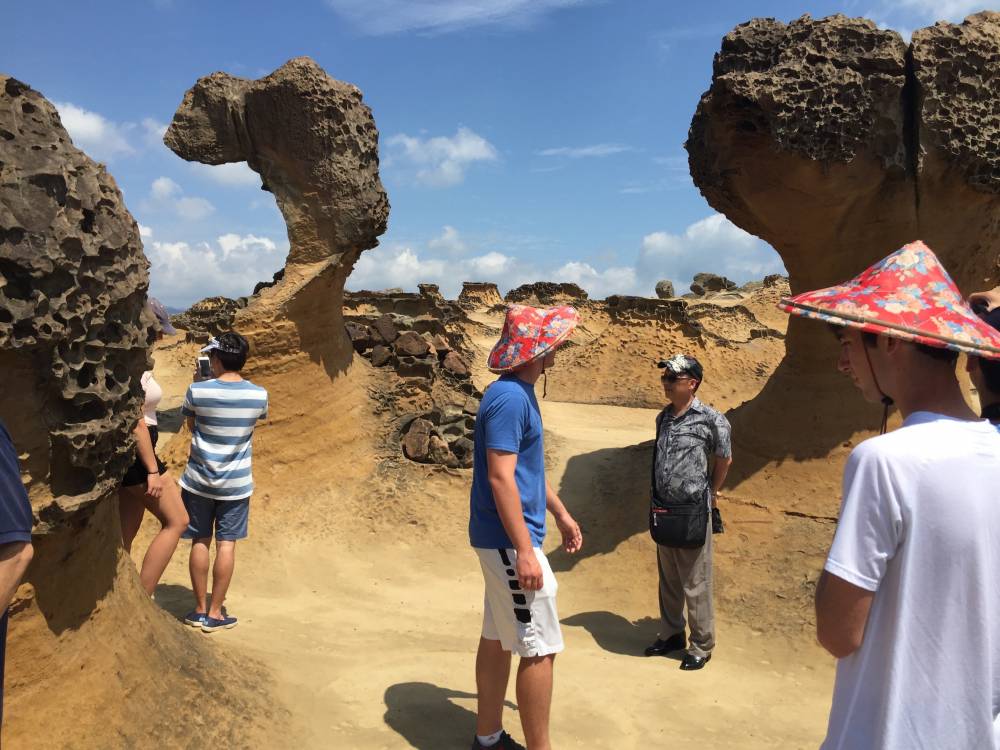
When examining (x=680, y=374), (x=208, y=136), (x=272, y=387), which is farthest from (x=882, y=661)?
(x=208, y=136)

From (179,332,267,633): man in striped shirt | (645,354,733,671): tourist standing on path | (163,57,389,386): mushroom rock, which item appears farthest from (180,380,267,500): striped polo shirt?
(163,57,389,386): mushroom rock

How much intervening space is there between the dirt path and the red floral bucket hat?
1397 mm

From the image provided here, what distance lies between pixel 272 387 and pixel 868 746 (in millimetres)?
5714

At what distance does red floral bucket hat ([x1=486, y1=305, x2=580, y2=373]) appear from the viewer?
2.50 m

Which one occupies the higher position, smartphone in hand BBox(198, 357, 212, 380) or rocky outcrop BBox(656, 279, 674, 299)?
rocky outcrop BBox(656, 279, 674, 299)

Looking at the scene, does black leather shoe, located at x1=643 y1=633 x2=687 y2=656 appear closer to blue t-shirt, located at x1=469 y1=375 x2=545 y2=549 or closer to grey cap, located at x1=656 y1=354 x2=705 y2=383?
grey cap, located at x1=656 y1=354 x2=705 y2=383

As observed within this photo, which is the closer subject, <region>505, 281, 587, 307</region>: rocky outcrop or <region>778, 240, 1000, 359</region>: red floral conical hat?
<region>778, 240, 1000, 359</region>: red floral conical hat

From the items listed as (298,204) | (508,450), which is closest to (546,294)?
(298,204)

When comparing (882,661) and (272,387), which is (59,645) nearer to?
(882,661)

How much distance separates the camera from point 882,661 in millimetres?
1291

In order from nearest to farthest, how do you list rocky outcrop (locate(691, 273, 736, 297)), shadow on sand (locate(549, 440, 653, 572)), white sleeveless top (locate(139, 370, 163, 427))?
1. white sleeveless top (locate(139, 370, 163, 427))
2. shadow on sand (locate(549, 440, 653, 572))
3. rocky outcrop (locate(691, 273, 736, 297))

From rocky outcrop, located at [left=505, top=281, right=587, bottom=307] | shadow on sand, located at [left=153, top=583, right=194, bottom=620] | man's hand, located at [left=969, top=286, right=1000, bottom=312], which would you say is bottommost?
shadow on sand, located at [left=153, top=583, right=194, bottom=620]

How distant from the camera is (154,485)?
320 centimetres

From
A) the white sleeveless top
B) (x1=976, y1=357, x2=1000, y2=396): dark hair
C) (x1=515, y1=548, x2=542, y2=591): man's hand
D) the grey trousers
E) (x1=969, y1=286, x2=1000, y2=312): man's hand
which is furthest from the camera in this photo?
the grey trousers
